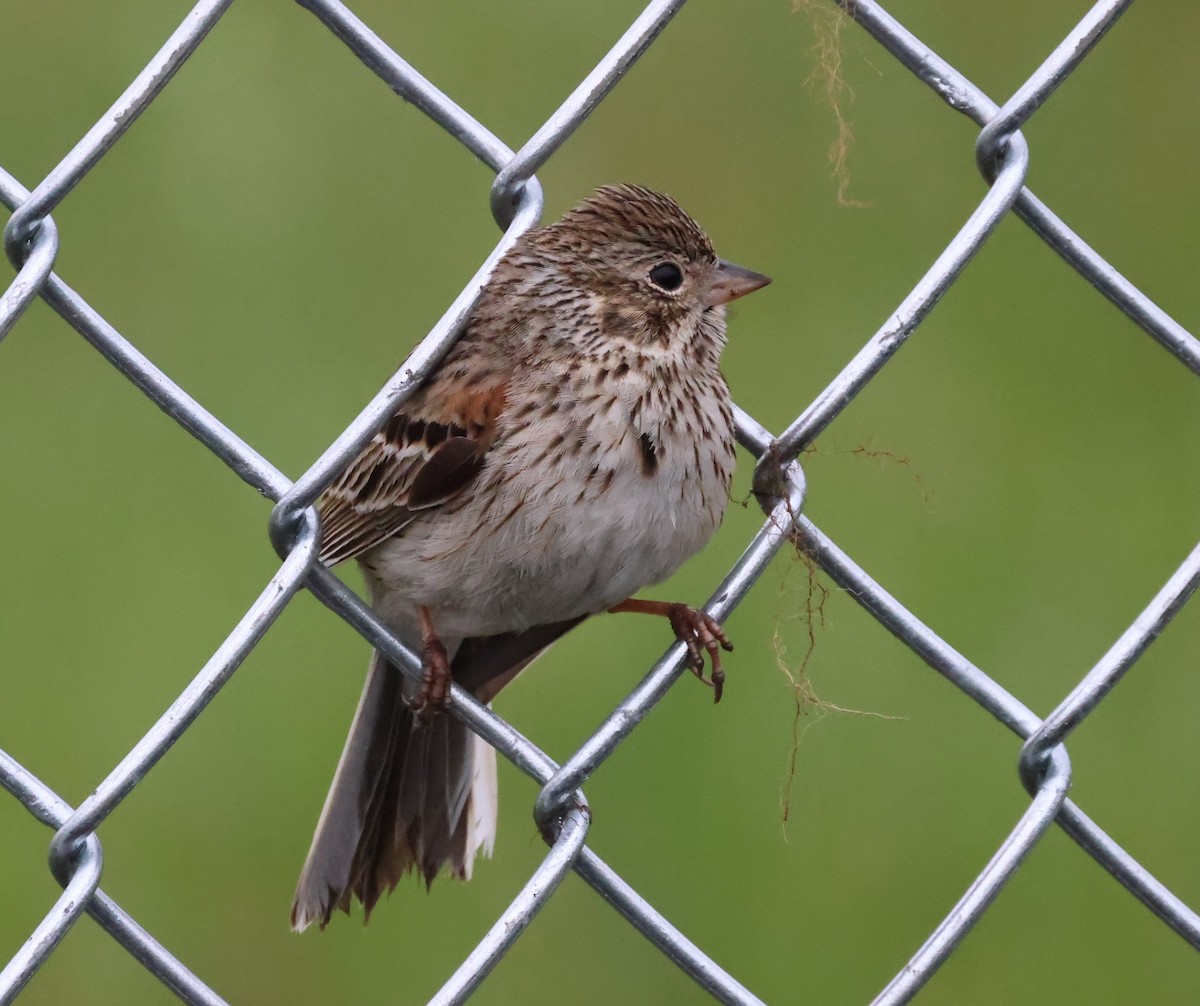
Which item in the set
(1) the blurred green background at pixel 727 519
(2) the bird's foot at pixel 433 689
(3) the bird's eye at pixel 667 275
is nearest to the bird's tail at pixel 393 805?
(2) the bird's foot at pixel 433 689

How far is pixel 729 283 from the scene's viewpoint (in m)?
3.01

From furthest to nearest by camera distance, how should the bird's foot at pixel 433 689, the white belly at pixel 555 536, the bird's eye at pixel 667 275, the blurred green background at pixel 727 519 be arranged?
the blurred green background at pixel 727 519, the bird's eye at pixel 667 275, the white belly at pixel 555 536, the bird's foot at pixel 433 689

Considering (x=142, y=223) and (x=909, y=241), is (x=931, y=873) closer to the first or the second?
(x=909, y=241)

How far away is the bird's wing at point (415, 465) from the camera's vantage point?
2844 millimetres

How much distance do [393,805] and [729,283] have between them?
942 millimetres

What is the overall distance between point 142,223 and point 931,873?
2939 mm

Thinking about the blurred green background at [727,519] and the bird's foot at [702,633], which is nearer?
the bird's foot at [702,633]

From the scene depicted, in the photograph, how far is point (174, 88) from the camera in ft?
20.1

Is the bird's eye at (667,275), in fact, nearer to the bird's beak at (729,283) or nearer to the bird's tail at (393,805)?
the bird's beak at (729,283)

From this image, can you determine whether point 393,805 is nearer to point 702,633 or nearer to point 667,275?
point 702,633

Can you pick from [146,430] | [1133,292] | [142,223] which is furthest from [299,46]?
[1133,292]

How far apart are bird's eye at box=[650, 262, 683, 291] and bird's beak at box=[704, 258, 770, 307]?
5cm

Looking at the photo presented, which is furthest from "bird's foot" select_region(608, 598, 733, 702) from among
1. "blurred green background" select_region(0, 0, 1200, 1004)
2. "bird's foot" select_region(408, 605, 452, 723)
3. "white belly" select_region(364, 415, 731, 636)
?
"blurred green background" select_region(0, 0, 1200, 1004)

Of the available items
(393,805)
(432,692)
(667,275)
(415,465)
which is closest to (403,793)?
(393,805)
